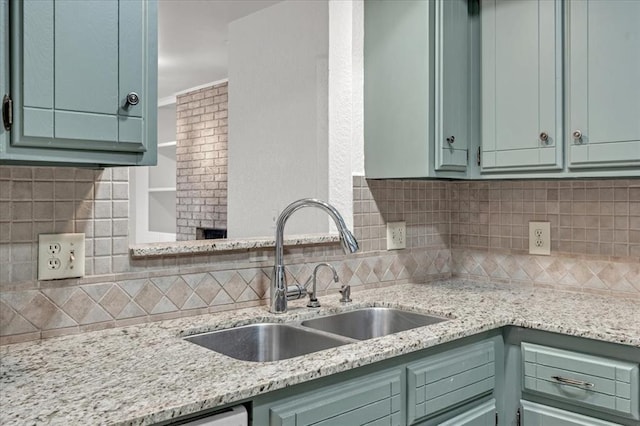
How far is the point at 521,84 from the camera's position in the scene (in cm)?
203

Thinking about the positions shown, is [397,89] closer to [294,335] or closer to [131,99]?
[294,335]

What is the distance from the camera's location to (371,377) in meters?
1.39

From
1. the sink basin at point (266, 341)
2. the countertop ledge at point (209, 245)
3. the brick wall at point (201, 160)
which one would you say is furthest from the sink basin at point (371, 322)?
the brick wall at point (201, 160)

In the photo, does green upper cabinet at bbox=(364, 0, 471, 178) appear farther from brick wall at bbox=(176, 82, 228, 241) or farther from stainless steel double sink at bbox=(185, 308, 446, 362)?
brick wall at bbox=(176, 82, 228, 241)

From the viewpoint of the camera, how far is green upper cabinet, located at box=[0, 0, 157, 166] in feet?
3.62

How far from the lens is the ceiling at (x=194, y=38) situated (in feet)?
12.0

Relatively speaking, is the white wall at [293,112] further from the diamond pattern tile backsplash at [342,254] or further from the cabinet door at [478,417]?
the cabinet door at [478,417]

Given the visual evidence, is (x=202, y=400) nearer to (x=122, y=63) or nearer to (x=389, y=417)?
(x=389, y=417)

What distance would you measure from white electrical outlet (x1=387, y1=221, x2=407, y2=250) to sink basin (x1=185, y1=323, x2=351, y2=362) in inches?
28.5

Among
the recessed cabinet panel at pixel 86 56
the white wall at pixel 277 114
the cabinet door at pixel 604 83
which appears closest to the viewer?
the recessed cabinet panel at pixel 86 56

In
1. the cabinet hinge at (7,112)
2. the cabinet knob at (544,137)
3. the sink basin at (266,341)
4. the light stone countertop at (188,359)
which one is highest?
the cabinet knob at (544,137)

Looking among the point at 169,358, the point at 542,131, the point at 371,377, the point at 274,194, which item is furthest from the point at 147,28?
the point at 274,194

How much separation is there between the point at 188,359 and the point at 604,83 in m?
1.53

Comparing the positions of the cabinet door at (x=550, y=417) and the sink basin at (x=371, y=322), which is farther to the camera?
the sink basin at (x=371, y=322)
